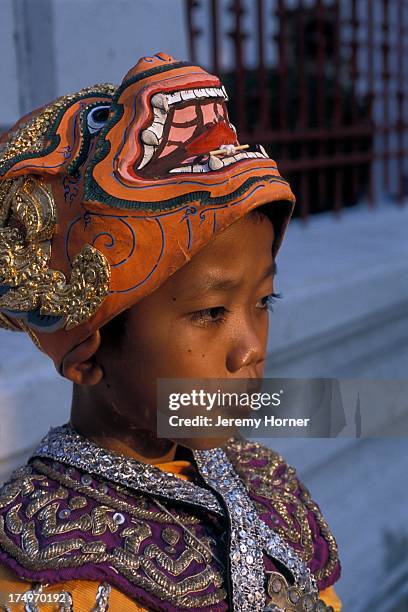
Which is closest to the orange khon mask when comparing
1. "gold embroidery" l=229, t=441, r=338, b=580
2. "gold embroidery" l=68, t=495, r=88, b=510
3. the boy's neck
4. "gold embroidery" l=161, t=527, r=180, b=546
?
the boy's neck

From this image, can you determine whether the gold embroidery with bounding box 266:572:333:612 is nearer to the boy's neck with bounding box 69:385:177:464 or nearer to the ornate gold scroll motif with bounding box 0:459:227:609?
the ornate gold scroll motif with bounding box 0:459:227:609

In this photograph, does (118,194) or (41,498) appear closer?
(118,194)

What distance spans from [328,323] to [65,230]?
6.66 ft

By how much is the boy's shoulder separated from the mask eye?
0.70 m

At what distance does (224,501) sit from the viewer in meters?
1.57

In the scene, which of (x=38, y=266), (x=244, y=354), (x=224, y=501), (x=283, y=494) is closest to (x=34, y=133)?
(x=38, y=266)

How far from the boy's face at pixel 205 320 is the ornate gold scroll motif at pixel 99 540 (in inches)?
7.7

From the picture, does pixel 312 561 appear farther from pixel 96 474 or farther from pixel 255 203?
pixel 255 203

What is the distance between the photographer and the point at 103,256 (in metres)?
1.42

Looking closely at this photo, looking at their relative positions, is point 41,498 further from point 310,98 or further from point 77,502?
point 310,98

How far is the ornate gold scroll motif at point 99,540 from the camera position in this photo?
142 cm

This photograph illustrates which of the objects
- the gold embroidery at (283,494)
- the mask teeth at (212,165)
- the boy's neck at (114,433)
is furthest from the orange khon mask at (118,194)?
the gold embroidery at (283,494)

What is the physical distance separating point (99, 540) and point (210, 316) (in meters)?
0.41

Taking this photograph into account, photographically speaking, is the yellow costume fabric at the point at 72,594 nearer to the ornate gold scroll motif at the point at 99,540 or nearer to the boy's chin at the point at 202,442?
the ornate gold scroll motif at the point at 99,540
